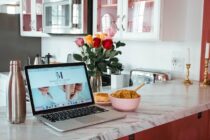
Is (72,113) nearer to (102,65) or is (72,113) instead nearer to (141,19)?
(102,65)

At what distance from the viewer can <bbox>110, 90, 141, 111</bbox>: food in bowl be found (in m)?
1.27

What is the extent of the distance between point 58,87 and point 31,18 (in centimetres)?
232

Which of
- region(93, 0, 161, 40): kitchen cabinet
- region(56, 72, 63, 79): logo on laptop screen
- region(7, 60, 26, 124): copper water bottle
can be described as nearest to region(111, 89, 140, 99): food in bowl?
region(56, 72, 63, 79): logo on laptop screen

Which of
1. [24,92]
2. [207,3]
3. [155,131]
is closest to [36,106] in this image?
[24,92]

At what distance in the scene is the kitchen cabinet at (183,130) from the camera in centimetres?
135

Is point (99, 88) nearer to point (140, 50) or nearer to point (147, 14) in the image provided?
point (147, 14)

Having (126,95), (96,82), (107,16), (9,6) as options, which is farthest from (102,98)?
(9,6)

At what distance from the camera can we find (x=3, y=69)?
3.65 m

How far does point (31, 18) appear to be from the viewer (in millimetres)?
3307

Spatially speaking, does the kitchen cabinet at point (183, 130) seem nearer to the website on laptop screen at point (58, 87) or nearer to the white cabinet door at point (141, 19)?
the website on laptop screen at point (58, 87)

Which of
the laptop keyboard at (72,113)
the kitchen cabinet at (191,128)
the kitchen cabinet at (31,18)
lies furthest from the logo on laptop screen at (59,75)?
the kitchen cabinet at (31,18)

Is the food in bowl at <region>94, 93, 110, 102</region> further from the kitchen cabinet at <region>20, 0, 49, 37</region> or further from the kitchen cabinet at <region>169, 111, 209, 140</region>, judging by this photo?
the kitchen cabinet at <region>20, 0, 49, 37</region>

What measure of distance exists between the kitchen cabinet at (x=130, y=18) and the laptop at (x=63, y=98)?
2.37 ft

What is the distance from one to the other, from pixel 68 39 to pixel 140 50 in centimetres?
109
